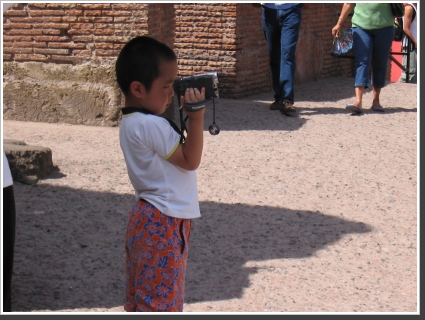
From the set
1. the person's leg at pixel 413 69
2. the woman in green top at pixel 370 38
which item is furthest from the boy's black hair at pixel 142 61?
the person's leg at pixel 413 69

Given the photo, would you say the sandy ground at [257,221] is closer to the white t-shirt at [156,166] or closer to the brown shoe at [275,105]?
the brown shoe at [275,105]

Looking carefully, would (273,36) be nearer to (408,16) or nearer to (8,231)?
(408,16)

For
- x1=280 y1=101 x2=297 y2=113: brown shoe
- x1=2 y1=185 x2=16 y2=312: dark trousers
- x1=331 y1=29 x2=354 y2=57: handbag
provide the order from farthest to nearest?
x1=331 y1=29 x2=354 y2=57: handbag → x1=280 y1=101 x2=297 y2=113: brown shoe → x1=2 y1=185 x2=16 y2=312: dark trousers

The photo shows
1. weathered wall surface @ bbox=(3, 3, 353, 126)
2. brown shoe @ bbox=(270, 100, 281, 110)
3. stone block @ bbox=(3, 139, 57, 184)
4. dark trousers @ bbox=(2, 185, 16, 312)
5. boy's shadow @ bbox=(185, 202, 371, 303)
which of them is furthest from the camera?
brown shoe @ bbox=(270, 100, 281, 110)

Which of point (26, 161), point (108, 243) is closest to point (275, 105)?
point (26, 161)

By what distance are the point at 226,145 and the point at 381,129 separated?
5.84 feet

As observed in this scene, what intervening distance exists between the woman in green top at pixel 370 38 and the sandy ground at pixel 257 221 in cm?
60

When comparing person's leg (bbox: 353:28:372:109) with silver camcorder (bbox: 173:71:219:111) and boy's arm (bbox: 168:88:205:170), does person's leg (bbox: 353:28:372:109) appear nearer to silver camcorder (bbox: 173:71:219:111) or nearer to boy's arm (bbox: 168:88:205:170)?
silver camcorder (bbox: 173:71:219:111)

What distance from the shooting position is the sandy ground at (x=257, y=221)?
154 inches

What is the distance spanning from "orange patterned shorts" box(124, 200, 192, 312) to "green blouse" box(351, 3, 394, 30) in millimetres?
5887

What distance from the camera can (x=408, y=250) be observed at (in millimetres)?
4570

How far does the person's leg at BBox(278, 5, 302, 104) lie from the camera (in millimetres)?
8117

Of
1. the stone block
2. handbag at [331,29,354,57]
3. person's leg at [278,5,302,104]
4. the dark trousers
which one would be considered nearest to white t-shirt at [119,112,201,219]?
the dark trousers

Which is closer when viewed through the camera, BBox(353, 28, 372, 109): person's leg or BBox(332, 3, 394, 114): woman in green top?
BBox(332, 3, 394, 114): woman in green top
